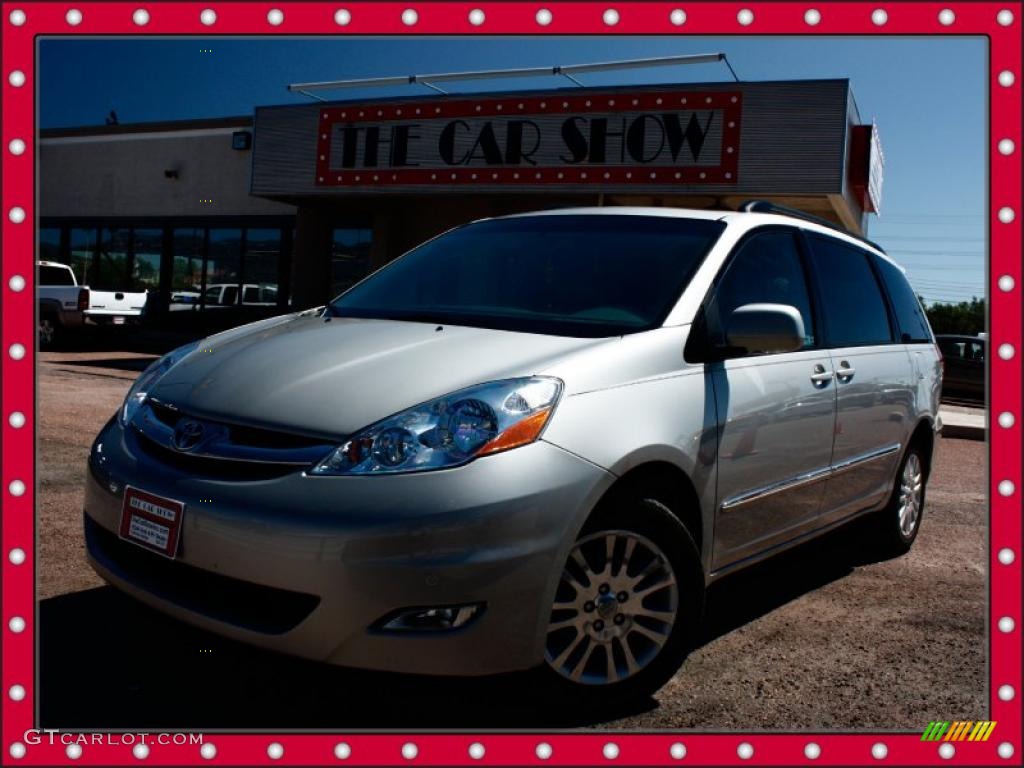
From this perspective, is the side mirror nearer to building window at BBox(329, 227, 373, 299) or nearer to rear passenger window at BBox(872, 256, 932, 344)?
rear passenger window at BBox(872, 256, 932, 344)

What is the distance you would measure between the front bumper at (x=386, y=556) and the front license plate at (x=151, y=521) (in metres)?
0.04

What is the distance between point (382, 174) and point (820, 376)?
45.3 ft

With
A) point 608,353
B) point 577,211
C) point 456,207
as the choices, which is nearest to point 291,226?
point 456,207

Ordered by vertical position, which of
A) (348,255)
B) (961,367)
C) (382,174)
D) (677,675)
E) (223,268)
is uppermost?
(382,174)

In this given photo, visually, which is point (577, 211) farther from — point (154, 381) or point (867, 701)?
point (867, 701)

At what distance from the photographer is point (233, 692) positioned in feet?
9.20

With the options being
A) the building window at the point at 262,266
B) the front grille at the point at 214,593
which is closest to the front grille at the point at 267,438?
the front grille at the point at 214,593

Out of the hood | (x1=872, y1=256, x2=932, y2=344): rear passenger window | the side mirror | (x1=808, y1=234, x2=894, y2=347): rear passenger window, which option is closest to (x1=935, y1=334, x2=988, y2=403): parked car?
(x1=872, y1=256, x2=932, y2=344): rear passenger window

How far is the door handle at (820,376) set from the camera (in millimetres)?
3750

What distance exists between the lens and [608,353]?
9.37ft

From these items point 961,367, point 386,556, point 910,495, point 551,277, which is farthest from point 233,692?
point 961,367

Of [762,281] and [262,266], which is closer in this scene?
[762,281]

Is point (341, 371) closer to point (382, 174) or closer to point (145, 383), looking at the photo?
point (145, 383)

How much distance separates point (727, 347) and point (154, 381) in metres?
1.90
